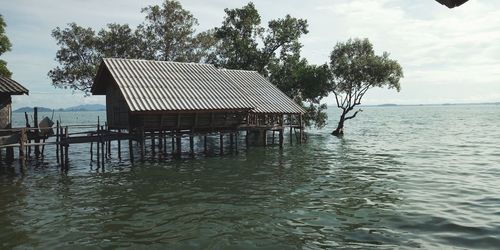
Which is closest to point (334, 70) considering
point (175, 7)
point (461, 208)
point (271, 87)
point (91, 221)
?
point (271, 87)

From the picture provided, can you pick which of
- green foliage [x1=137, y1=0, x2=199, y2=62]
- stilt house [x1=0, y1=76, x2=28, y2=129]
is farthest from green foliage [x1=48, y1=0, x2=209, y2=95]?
stilt house [x1=0, y1=76, x2=28, y2=129]

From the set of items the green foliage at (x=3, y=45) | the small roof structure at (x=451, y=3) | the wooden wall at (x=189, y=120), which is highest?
the green foliage at (x=3, y=45)

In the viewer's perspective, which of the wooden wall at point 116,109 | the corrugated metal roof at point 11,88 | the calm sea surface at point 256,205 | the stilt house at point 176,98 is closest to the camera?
the calm sea surface at point 256,205

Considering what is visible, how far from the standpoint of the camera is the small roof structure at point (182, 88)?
22016 millimetres

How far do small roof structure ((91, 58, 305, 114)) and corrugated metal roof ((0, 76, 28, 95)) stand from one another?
4429 millimetres

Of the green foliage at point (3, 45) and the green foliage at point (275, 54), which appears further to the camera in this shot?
the green foliage at point (275, 54)

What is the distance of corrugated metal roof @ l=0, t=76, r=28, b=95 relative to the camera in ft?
70.0

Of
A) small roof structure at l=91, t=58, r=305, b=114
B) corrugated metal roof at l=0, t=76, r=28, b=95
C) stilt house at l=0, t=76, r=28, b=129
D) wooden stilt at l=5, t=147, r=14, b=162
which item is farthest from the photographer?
wooden stilt at l=5, t=147, r=14, b=162

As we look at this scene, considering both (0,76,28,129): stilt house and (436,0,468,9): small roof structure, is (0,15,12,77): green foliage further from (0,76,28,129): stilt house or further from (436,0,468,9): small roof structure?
(436,0,468,9): small roof structure

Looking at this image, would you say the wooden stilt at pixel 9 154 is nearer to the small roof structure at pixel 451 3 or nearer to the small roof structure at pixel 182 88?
the small roof structure at pixel 182 88

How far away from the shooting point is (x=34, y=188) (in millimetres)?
16953

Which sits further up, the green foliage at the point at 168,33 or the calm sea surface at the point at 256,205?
the green foliage at the point at 168,33

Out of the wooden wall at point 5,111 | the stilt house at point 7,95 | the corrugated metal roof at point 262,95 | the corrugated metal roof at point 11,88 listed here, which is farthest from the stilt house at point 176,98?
the wooden wall at point 5,111

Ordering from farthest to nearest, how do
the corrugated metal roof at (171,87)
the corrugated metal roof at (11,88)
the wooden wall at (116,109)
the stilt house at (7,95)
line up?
the wooden wall at (116,109)
the corrugated metal roof at (171,87)
the stilt house at (7,95)
the corrugated metal roof at (11,88)
